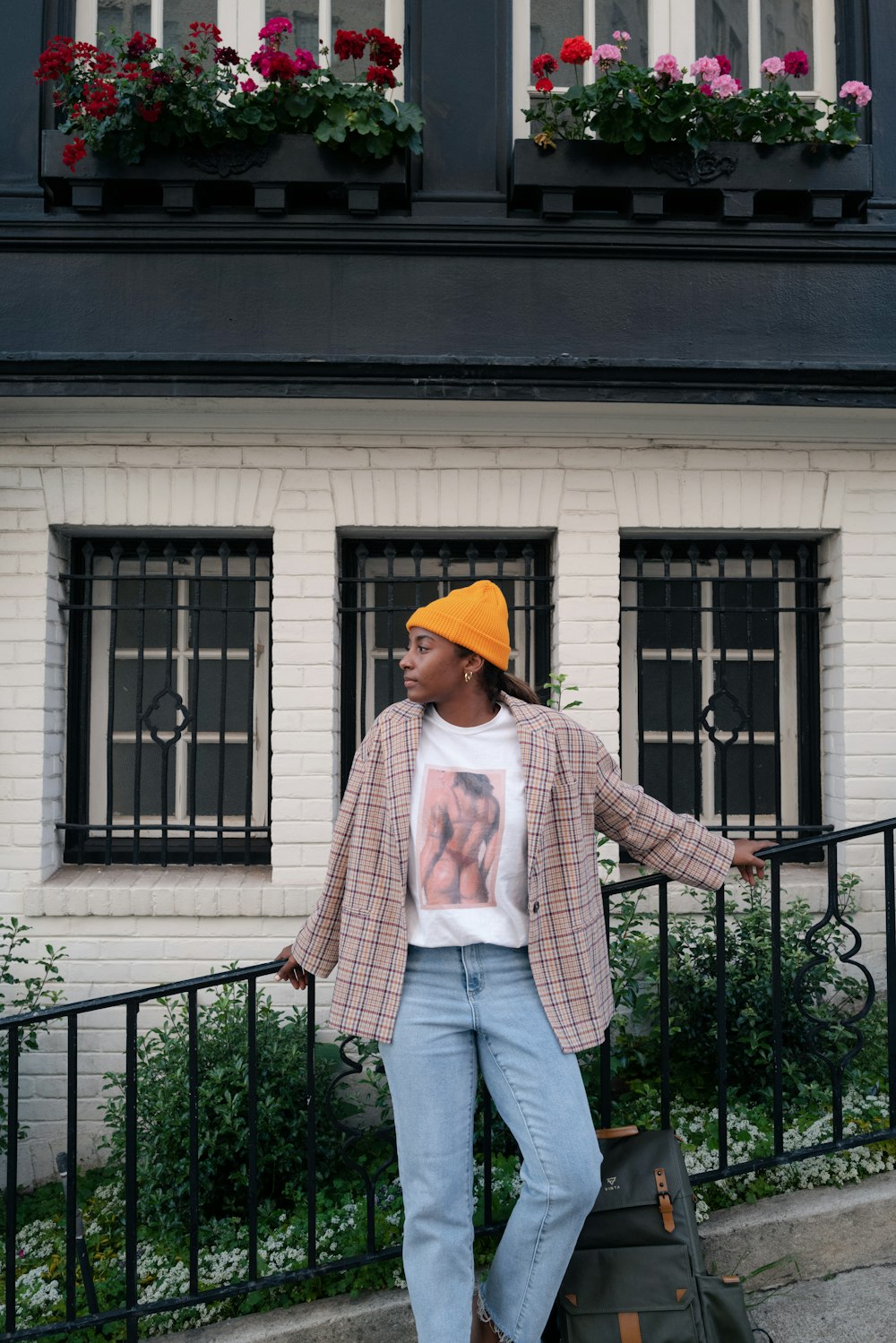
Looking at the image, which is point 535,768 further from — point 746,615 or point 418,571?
point 746,615

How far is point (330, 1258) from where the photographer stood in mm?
2863

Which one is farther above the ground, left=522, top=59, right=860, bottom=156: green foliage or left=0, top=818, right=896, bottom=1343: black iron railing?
left=522, top=59, right=860, bottom=156: green foliage

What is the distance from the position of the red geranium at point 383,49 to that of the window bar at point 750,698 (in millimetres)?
2669

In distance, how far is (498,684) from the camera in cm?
241

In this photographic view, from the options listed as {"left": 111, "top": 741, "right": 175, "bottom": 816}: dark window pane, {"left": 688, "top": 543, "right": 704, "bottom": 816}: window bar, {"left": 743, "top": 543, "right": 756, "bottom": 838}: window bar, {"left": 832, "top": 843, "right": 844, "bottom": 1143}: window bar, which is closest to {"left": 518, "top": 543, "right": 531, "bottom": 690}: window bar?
{"left": 688, "top": 543, "right": 704, "bottom": 816}: window bar

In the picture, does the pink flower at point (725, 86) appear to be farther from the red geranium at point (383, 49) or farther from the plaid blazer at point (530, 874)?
the plaid blazer at point (530, 874)

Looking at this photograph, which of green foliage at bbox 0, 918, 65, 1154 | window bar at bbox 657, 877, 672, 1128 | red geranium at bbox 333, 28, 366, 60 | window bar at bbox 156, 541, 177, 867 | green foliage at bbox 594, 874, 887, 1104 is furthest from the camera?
window bar at bbox 156, 541, 177, 867

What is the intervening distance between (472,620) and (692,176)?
120 inches

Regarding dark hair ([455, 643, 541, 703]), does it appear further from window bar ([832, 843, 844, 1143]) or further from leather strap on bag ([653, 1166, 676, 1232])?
leather strap on bag ([653, 1166, 676, 1232])

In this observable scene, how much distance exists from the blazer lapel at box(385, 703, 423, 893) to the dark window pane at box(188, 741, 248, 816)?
2.46m

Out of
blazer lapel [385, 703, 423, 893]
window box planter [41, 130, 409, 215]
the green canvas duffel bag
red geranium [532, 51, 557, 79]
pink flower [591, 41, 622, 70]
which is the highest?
pink flower [591, 41, 622, 70]

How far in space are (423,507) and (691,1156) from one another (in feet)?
9.00

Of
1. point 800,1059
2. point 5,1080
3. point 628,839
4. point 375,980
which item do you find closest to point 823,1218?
point 800,1059

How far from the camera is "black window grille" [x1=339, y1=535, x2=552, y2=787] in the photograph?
178 inches
